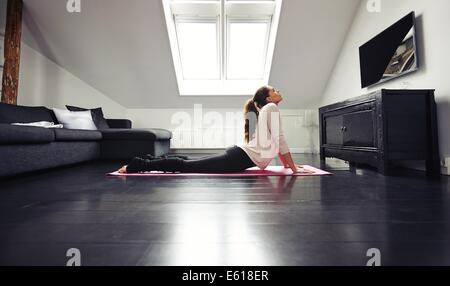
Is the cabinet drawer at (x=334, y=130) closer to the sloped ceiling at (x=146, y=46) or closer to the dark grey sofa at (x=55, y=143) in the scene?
the sloped ceiling at (x=146, y=46)

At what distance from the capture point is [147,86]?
4668 mm

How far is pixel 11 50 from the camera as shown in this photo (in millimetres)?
3568

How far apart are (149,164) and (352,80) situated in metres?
3.21

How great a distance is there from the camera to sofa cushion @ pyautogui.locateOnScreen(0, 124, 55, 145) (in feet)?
5.77

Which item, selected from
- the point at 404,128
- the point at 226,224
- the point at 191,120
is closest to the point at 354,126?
the point at 404,128

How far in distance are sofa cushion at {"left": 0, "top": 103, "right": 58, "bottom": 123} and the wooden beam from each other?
0.88 m

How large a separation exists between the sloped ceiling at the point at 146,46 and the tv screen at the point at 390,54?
92cm

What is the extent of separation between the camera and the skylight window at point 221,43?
3.97 metres

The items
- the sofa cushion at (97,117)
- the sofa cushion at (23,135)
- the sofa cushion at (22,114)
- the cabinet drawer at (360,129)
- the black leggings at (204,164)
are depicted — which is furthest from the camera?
the sofa cushion at (97,117)

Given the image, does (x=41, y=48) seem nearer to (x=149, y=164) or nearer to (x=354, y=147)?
(x=149, y=164)

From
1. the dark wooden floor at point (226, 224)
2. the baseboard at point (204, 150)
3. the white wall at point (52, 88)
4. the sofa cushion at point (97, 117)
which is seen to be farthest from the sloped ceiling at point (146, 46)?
the dark wooden floor at point (226, 224)

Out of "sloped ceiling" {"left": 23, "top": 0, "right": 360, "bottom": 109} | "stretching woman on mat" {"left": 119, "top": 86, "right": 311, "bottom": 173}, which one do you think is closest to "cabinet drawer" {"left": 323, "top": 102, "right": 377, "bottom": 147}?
"stretching woman on mat" {"left": 119, "top": 86, "right": 311, "bottom": 173}

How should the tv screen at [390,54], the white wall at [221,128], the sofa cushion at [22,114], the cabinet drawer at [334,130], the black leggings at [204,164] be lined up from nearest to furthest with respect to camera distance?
the black leggings at [204,164] → the tv screen at [390,54] → the sofa cushion at [22,114] → the cabinet drawer at [334,130] → the white wall at [221,128]

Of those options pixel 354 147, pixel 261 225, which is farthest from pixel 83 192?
pixel 354 147
